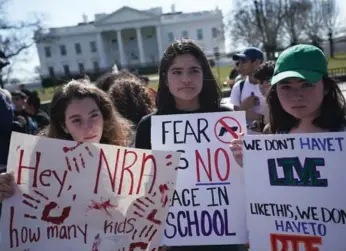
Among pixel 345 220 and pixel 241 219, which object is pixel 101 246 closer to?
pixel 241 219

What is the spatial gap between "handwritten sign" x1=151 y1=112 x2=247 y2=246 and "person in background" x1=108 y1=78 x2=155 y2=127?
1392mm

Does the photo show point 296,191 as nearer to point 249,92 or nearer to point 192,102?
point 192,102

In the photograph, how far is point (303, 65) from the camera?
1846mm

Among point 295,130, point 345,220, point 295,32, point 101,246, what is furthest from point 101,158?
point 295,32


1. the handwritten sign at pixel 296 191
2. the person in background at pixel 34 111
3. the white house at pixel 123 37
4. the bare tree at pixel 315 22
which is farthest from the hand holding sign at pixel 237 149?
the white house at pixel 123 37

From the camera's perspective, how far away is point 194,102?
239 centimetres

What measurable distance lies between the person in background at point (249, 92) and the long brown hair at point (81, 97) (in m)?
2.21

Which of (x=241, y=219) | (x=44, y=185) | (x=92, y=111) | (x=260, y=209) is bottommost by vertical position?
(x=241, y=219)

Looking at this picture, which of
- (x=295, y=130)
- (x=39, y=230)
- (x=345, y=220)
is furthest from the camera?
(x=295, y=130)

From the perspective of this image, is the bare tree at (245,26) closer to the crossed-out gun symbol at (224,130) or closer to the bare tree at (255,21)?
the bare tree at (255,21)

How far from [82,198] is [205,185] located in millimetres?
672

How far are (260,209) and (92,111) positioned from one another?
3.38 ft

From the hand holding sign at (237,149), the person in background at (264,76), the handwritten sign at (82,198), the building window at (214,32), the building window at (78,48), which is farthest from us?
the building window at (78,48)

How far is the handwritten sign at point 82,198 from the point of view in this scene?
183 centimetres
